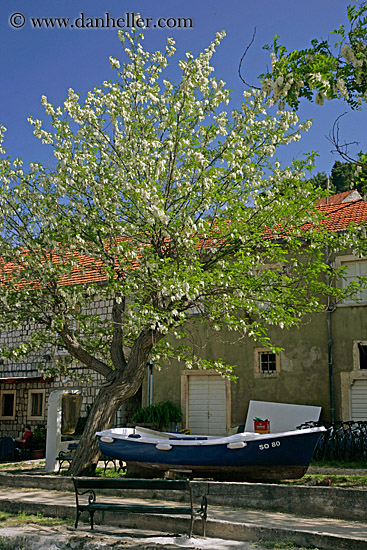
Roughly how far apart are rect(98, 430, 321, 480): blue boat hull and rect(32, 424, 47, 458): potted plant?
901cm

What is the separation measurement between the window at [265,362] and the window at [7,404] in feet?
35.0

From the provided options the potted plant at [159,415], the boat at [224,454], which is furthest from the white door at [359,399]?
the boat at [224,454]

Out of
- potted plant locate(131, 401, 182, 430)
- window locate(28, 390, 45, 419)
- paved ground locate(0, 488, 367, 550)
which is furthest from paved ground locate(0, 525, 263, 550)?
window locate(28, 390, 45, 419)

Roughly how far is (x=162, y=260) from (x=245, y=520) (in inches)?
215

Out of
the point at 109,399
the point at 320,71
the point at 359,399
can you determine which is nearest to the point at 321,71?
the point at 320,71

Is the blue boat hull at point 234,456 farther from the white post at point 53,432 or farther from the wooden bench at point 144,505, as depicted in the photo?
the wooden bench at point 144,505

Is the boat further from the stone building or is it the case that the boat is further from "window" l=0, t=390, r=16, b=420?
"window" l=0, t=390, r=16, b=420

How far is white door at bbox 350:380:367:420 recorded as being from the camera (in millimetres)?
18531

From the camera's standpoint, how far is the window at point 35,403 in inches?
960

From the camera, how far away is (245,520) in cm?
895

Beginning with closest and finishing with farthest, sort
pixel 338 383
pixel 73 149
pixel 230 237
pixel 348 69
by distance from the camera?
pixel 348 69, pixel 230 237, pixel 73 149, pixel 338 383

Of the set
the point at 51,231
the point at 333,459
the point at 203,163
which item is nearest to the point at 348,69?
the point at 203,163

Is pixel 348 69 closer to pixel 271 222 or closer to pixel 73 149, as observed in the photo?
pixel 271 222

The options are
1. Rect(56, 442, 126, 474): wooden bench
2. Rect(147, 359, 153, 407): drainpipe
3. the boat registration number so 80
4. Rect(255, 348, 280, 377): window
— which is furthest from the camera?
Rect(147, 359, 153, 407): drainpipe
